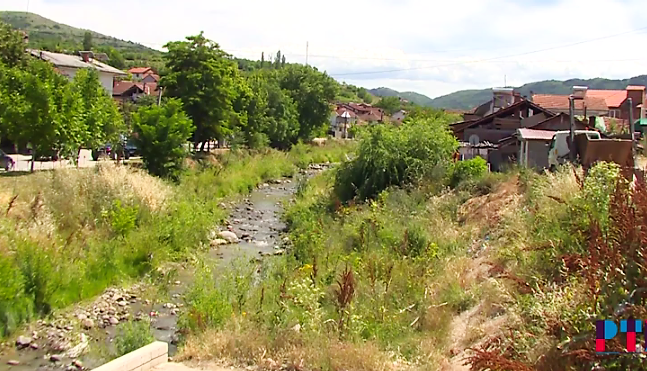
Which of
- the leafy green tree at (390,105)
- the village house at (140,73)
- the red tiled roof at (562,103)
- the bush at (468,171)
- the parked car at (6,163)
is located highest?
the village house at (140,73)

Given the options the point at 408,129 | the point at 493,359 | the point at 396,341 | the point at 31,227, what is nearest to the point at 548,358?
the point at 493,359

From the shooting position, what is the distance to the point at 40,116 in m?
23.5

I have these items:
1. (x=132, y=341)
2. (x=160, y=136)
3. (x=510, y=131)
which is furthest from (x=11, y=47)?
(x=132, y=341)

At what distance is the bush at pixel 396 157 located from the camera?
79.3 feet

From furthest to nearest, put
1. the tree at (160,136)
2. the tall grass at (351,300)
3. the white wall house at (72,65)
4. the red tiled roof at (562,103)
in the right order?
the white wall house at (72,65) → the red tiled roof at (562,103) → the tree at (160,136) → the tall grass at (351,300)

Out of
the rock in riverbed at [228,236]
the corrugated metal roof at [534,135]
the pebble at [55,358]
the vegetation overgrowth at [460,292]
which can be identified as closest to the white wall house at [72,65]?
the rock in riverbed at [228,236]

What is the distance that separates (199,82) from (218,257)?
57.5 feet

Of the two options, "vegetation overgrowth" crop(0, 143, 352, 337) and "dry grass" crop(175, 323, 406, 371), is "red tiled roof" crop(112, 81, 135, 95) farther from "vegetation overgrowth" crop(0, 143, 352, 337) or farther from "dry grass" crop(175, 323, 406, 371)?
"dry grass" crop(175, 323, 406, 371)

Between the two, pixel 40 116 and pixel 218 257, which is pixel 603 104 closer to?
pixel 218 257

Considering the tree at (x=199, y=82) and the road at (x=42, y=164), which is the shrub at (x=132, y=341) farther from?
the tree at (x=199, y=82)

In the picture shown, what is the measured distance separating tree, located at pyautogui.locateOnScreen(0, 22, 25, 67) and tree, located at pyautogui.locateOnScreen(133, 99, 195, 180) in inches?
574

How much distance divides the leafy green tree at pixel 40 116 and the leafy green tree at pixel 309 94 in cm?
3534

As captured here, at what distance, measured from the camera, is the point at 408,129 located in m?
25.9

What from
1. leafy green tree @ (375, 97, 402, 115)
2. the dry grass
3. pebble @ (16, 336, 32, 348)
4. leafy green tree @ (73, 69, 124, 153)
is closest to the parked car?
leafy green tree @ (73, 69, 124, 153)
